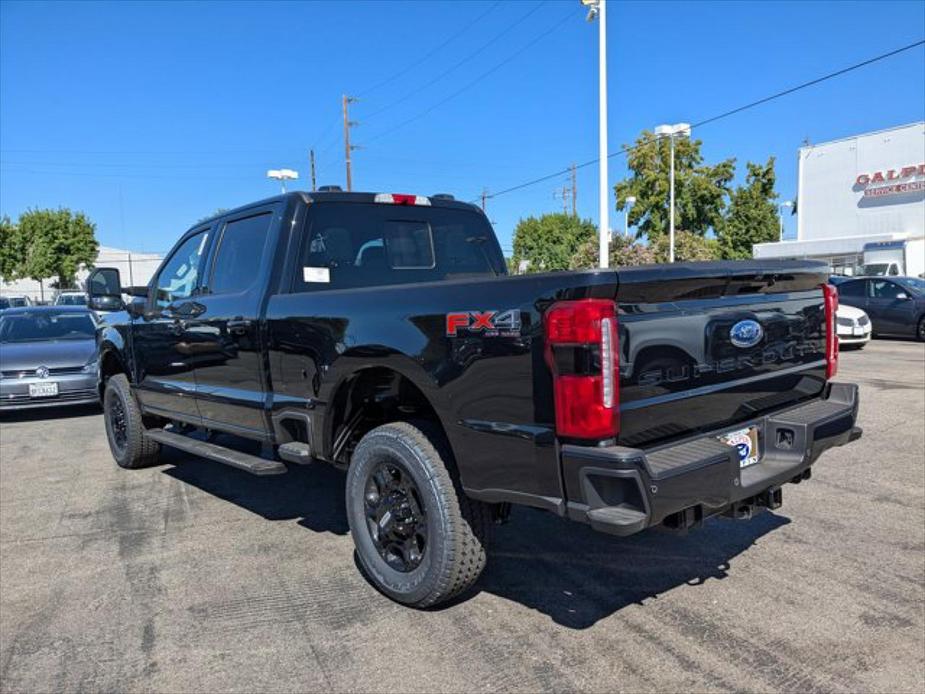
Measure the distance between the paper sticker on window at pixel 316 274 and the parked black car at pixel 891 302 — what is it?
15712 mm

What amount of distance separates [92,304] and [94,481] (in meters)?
1.52

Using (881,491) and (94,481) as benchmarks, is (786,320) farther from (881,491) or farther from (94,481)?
(94,481)

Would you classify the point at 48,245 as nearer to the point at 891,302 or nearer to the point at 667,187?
the point at 667,187

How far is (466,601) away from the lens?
3611mm

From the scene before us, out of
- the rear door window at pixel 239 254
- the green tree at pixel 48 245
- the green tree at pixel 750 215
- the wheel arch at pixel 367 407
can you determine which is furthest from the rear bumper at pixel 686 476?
the green tree at pixel 48 245

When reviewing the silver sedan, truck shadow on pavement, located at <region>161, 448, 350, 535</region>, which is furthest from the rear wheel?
the silver sedan

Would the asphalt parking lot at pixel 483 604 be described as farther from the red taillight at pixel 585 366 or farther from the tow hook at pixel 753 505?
the red taillight at pixel 585 366

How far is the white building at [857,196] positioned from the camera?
36.3 metres

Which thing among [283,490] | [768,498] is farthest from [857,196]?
[768,498]

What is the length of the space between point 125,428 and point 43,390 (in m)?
3.59

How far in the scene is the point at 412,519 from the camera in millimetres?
3537

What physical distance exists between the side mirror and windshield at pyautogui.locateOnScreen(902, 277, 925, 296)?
16.4m

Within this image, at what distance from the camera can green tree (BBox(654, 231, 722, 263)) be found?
38494mm

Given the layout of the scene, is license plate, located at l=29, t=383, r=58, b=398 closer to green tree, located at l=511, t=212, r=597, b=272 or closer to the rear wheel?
the rear wheel
